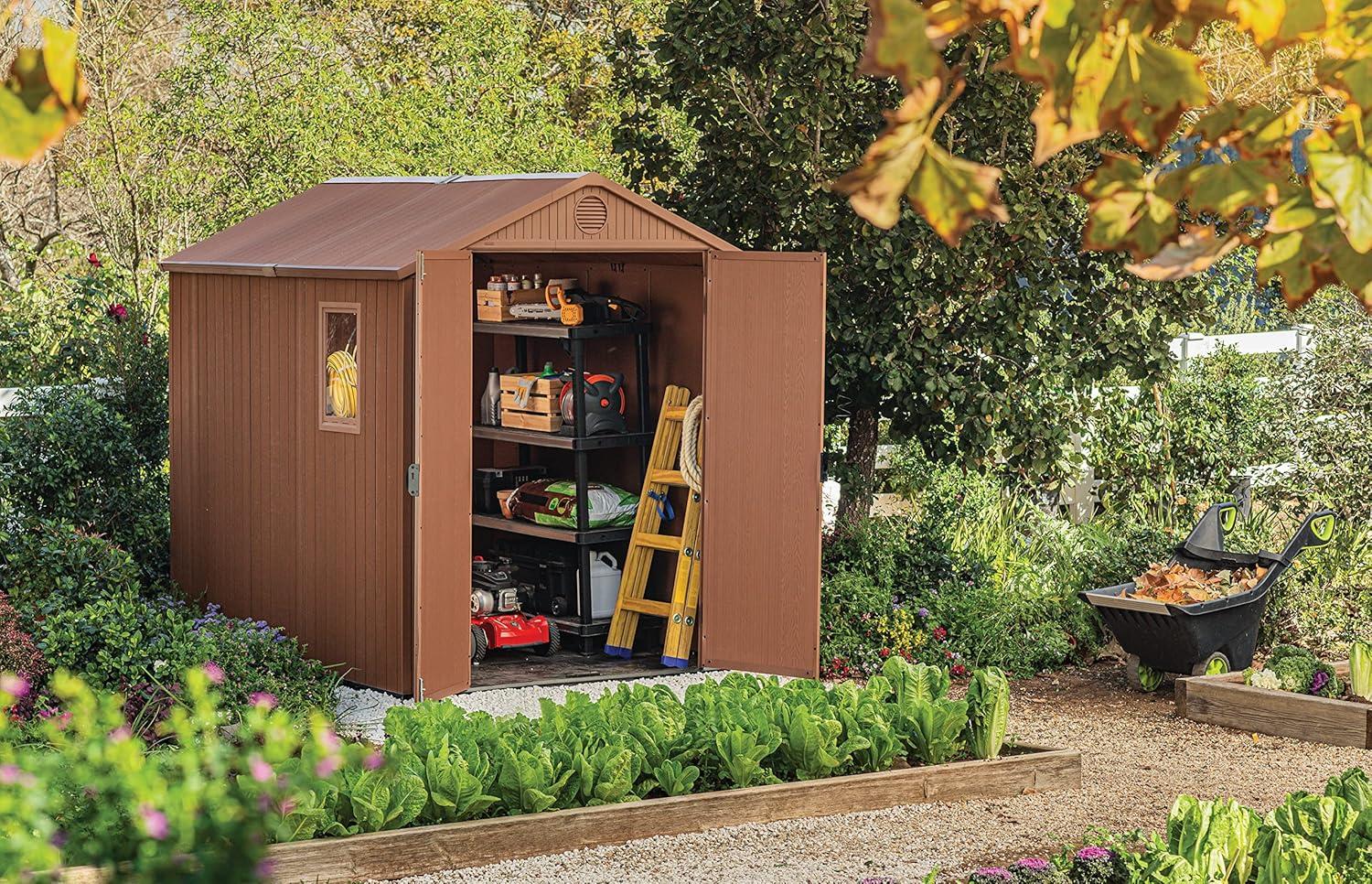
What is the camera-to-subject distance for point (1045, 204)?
10.0 meters

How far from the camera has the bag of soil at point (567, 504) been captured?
9844 millimetres

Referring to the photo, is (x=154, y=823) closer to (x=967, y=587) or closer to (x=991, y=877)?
(x=991, y=877)

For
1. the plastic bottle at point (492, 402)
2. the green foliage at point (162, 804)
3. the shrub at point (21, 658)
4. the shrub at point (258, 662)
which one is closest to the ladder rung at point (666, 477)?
the plastic bottle at point (492, 402)

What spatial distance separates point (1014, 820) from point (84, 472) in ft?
20.6

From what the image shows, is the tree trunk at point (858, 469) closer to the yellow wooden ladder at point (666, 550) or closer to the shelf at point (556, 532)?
the yellow wooden ladder at point (666, 550)

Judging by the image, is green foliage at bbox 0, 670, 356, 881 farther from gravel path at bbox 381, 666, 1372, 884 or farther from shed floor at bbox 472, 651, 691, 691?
shed floor at bbox 472, 651, 691, 691

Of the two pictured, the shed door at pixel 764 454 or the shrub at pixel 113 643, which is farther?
the shed door at pixel 764 454

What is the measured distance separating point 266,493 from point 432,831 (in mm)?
4015

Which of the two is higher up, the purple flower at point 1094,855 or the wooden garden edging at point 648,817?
the purple flower at point 1094,855

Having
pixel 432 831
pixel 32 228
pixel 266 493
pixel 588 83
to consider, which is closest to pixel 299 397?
pixel 266 493

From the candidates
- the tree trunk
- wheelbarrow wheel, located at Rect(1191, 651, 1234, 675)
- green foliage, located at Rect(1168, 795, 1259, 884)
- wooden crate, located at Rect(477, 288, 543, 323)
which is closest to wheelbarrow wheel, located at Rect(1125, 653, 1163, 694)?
wheelbarrow wheel, located at Rect(1191, 651, 1234, 675)

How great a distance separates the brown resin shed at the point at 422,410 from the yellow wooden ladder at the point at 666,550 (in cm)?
17

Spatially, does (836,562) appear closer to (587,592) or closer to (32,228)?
(587,592)

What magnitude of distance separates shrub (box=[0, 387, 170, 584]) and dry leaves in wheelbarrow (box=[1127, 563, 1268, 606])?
18.8 feet
